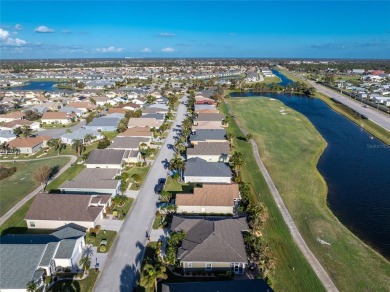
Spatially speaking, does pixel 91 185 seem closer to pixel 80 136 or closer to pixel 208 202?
pixel 208 202

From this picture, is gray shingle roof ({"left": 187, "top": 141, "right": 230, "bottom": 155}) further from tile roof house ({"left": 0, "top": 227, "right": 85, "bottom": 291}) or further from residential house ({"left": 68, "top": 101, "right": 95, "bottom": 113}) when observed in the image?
residential house ({"left": 68, "top": 101, "right": 95, "bottom": 113})

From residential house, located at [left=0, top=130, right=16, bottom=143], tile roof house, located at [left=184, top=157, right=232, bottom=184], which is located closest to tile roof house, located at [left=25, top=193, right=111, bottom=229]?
tile roof house, located at [left=184, top=157, right=232, bottom=184]

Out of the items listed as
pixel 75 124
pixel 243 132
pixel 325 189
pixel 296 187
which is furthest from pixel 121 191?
pixel 75 124

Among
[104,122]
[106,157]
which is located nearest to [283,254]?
[106,157]

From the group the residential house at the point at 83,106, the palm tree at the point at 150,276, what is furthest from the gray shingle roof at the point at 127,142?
the residential house at the point at 83,106

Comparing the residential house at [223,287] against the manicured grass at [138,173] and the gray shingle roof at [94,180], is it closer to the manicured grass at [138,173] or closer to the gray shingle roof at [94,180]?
the gray shingle roof at [94,180]

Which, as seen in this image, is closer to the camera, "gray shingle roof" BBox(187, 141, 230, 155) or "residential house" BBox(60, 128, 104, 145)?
"gray shingle roof" BBox(187, 141, 230, 155)
